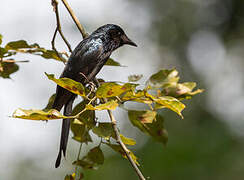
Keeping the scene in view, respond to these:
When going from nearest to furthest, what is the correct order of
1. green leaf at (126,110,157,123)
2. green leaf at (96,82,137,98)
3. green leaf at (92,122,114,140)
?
green leaf at (96,82,137,98) < green leaf at (92,122,114,140) < green leaf at (126,110,157,123)

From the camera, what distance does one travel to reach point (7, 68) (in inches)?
77.1

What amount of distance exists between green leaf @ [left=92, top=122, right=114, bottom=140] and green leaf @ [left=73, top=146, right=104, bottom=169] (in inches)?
10.6

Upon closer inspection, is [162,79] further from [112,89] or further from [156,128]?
[112,89]

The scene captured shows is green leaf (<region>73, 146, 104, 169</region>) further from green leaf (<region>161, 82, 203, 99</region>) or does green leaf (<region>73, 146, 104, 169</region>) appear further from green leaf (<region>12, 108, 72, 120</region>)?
green leaf (<region>12, 108, 72, 120</region>)

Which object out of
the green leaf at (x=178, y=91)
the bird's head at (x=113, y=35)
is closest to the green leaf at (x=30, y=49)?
the bird's head at (x=113, y=35)

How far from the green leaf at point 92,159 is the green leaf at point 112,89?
0.53 metres

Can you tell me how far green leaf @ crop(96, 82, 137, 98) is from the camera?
1.27m

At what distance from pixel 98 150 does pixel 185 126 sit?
242 inches

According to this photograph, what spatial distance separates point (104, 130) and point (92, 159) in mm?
329

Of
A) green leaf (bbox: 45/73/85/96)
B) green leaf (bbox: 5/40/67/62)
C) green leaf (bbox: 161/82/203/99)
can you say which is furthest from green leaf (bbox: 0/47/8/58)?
green leaf (bbox: 161/82/203/99)

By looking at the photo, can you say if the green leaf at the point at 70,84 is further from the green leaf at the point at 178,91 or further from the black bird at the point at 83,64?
the green leaf at the point at 178,91

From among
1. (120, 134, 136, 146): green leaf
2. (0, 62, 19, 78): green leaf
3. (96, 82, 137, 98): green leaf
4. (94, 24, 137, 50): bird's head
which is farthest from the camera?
(94, 24, 137, 50): bird's head

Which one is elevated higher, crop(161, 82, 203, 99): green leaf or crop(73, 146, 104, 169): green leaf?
crop(161, 82, 203, 99): green leaf

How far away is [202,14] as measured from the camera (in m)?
11.9
